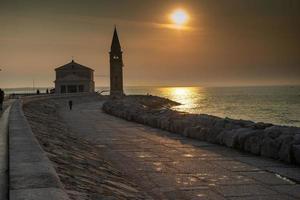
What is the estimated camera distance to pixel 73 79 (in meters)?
80.9

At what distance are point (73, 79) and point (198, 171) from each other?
74319 millimetres

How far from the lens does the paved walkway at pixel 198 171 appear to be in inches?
267

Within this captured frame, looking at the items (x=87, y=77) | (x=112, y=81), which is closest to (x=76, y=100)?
(x=87, y=77)

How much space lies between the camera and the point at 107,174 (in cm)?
746

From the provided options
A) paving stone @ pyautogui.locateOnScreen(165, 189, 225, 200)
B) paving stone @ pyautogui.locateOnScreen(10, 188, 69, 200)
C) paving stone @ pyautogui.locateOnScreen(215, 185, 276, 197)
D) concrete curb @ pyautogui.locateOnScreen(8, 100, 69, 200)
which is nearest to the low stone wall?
paving stone @ pyautogui.locateOnScreen(215, 185, 276, 197)

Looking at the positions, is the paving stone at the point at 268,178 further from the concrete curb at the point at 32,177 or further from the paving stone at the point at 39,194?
the paving stone at the point at 39,194

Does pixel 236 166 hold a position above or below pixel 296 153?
below

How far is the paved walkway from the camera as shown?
6.77 m

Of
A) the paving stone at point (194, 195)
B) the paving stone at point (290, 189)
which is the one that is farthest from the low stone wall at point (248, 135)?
the paving stone at point (194, 195)

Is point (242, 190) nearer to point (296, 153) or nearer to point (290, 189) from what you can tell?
point (290, 189)

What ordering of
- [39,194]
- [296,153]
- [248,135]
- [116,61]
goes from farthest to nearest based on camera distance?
[116,61] < [248,135] < [296,153] < [39,194]

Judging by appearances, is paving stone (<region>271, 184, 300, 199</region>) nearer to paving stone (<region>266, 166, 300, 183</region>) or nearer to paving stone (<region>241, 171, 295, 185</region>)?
paving stone (<region>241, 171, 295, 185</region>)

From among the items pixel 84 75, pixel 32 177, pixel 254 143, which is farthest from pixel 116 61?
pixel 32 177

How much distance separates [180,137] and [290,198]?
29.4 feet
